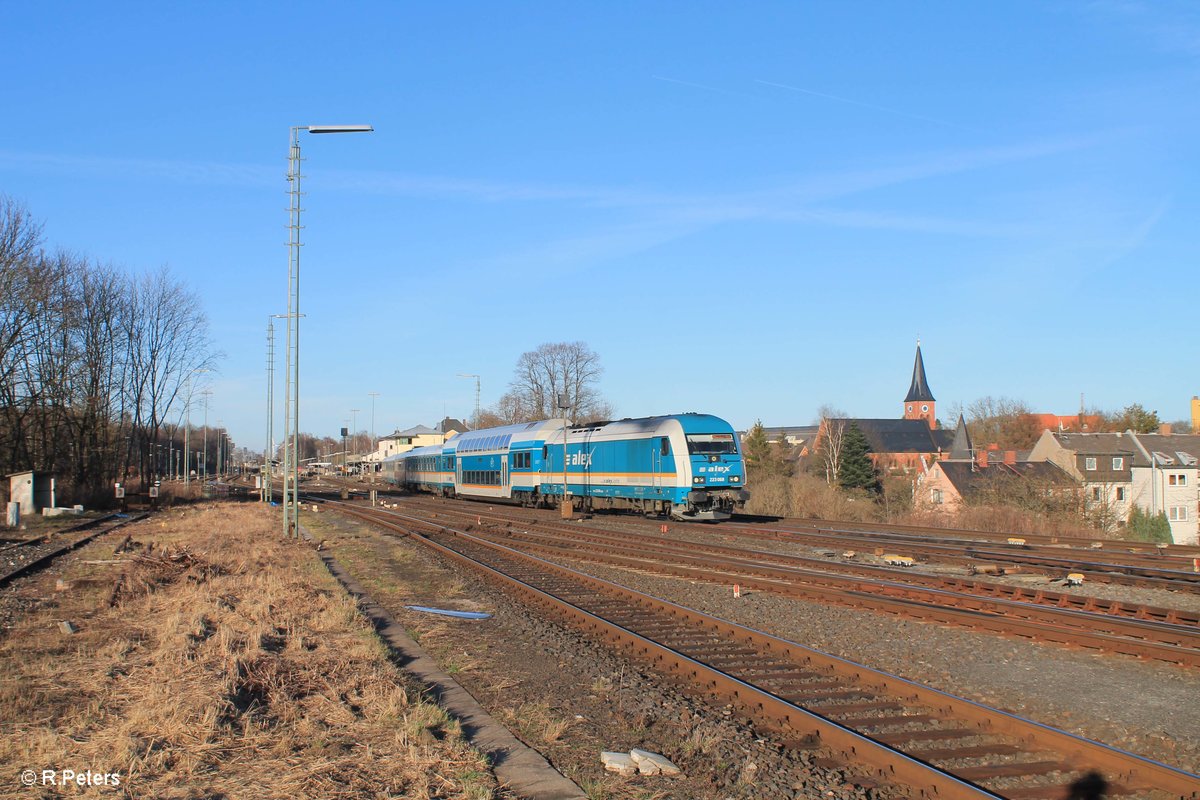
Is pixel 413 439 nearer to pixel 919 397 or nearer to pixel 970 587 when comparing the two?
pixel 919 397

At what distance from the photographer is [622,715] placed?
7.59 m

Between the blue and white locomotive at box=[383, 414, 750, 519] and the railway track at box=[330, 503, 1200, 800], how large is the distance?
53.6 feet

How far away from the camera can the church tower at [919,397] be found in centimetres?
15188

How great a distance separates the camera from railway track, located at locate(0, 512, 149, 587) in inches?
755

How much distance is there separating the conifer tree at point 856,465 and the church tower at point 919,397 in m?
78.9

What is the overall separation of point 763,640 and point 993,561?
1032cm

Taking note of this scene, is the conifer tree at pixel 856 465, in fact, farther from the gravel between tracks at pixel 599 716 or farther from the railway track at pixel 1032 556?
the gravel between tracks at pixel 599 716

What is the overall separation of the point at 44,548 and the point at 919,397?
145620 mm

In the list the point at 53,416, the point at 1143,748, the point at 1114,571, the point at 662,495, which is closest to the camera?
the point at 1143,748

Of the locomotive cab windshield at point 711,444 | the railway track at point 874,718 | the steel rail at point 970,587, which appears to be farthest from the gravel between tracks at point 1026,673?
the locomotive cab windshield at point 711,444

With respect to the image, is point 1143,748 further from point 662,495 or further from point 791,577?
point 662,495

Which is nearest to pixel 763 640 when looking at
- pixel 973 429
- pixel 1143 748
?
pixel 1143 748

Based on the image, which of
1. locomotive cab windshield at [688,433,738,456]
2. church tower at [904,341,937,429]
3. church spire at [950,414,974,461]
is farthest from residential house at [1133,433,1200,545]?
church tower at [904,341,937,429]

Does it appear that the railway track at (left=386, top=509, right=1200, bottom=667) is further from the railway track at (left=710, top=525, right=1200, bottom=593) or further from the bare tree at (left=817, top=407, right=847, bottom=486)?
the bare tree at (left=817, top=407, right=847, bottom=486)
